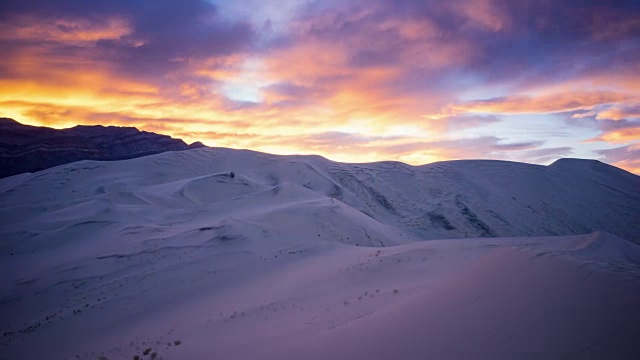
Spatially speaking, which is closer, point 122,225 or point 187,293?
point 187,293

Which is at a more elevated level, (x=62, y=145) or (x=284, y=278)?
(x=62, y=145)

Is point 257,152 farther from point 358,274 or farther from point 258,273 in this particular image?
point 358,274

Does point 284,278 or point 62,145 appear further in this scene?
point 62,145

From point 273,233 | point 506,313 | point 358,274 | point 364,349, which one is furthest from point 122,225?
point 506,313

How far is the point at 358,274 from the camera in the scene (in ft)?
→ 37.7

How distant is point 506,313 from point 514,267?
1.56m

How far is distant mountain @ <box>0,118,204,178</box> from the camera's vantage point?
227 feet

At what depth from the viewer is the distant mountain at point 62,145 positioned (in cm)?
6906

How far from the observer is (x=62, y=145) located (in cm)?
7519

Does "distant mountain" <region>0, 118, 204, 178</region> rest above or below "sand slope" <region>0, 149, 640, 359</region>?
above

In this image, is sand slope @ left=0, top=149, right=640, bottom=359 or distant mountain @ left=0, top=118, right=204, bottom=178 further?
distant mountain @ left=0, top=118, right=204, bottom=178

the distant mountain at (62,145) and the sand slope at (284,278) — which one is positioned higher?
the distant mountain at (62,145)

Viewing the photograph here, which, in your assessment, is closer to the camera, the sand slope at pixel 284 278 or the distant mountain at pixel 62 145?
the sand slope at pixel 284 278

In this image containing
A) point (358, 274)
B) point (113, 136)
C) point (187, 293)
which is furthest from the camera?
point (113, 136)
